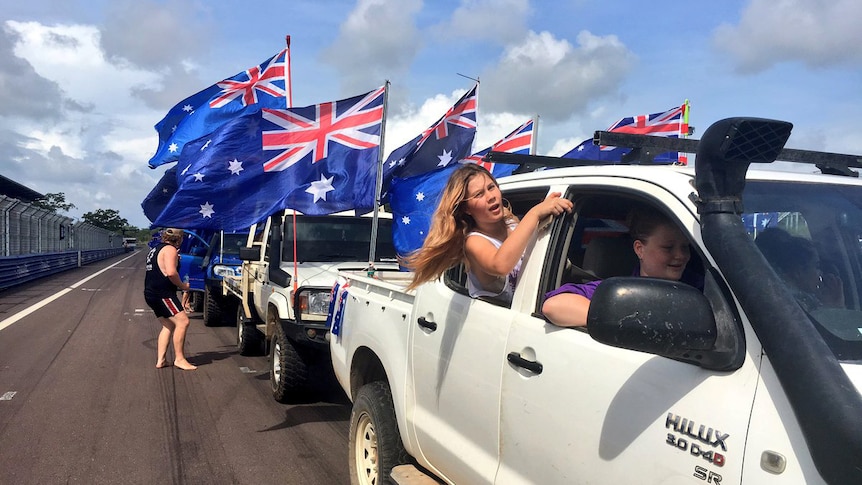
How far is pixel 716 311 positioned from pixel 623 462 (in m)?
0.54

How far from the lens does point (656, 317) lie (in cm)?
176

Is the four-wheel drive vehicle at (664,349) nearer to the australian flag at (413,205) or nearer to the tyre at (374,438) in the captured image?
the tyre at (374,438)

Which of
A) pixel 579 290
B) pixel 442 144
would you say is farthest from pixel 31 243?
pixel 579 290

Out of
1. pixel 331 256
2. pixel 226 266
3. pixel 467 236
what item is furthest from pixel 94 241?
pixel 467 236

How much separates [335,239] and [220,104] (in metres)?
7.17

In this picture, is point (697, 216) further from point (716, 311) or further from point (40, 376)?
point (40, 376)

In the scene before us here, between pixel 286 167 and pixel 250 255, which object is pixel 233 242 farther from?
pixel 286 167

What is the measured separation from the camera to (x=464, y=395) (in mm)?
2971

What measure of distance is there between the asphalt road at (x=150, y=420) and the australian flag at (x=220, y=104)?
15.7 ft

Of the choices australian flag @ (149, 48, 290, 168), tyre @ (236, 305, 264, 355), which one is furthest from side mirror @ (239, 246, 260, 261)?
australian flag @ (149, 48, 290, 168)

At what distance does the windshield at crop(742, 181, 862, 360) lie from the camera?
6.16 feet

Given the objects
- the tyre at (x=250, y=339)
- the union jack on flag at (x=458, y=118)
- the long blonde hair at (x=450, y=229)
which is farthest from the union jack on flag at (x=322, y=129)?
the long blonde hair at (x=450, y=229)

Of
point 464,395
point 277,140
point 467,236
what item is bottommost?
point 464,395

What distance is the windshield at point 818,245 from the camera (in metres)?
1.88
